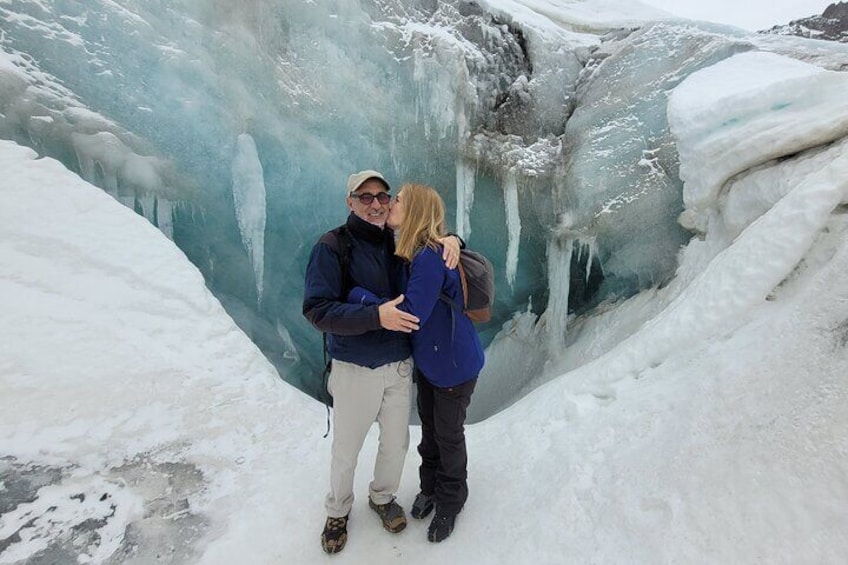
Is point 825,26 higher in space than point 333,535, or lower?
higher

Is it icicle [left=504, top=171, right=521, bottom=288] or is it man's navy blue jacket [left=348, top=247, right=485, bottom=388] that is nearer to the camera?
man's navy blue jacket [left=348, top=247, right=485, bottom=388]

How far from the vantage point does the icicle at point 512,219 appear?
287 inches

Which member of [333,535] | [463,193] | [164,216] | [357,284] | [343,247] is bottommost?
[164,216]

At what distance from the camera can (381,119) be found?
685cm

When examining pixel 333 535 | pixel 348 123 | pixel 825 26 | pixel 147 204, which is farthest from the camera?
pixel 825 26

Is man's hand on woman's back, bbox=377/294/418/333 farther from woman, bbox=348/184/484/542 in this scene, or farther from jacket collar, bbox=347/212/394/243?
jacket collar, bbox=347/212/394/243

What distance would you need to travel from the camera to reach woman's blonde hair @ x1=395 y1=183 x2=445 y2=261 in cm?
228

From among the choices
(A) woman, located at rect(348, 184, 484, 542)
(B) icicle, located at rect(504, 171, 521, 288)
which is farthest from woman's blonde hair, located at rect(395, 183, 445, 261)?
(B) icicle, located at rect(504, 171, 521, 288)

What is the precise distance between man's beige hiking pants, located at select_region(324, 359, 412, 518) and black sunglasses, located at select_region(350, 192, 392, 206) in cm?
84

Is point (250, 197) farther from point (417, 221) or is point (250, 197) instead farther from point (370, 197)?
point (417, 221)

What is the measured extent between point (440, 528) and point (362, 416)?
2.62ft

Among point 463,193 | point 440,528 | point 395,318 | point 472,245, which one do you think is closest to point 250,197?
point 463,193

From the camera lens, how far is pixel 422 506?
284 centimetres

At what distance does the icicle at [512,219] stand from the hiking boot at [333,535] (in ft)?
18.2
